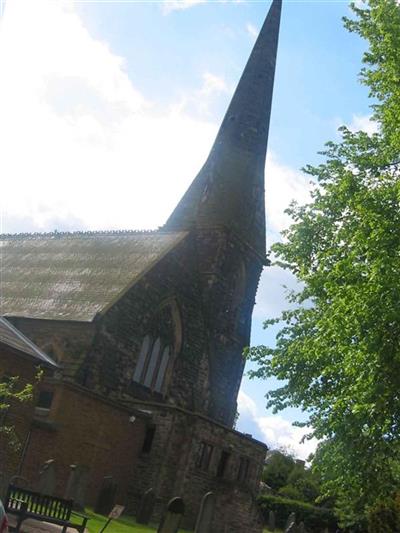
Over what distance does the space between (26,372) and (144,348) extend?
30.5 ft

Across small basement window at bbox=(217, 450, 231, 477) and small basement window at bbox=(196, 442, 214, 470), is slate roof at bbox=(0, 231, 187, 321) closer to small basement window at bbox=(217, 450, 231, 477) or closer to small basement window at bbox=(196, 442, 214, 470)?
small basement window at bbox=(196, 442, 214, 470)

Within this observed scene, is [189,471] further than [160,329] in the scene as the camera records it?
No

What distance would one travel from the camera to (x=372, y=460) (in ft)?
55.2

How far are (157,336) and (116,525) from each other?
11.2m

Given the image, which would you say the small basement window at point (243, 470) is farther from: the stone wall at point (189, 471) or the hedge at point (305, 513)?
the hedge at point (305, 513)

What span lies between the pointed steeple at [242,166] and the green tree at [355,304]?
13.2 metres

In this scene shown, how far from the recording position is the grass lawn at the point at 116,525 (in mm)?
15149

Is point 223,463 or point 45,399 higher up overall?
point 45,399

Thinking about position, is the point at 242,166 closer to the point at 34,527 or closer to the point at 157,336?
the point at 157,336

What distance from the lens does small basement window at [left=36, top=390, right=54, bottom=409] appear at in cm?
2066

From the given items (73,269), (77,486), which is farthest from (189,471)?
(73,269)

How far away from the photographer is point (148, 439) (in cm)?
2317

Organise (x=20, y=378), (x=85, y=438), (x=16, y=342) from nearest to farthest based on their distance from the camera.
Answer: (x=20, y=378), (x=16, y=342), (x=85, y=438)

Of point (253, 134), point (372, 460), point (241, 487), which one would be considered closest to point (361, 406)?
point (372, 460)
